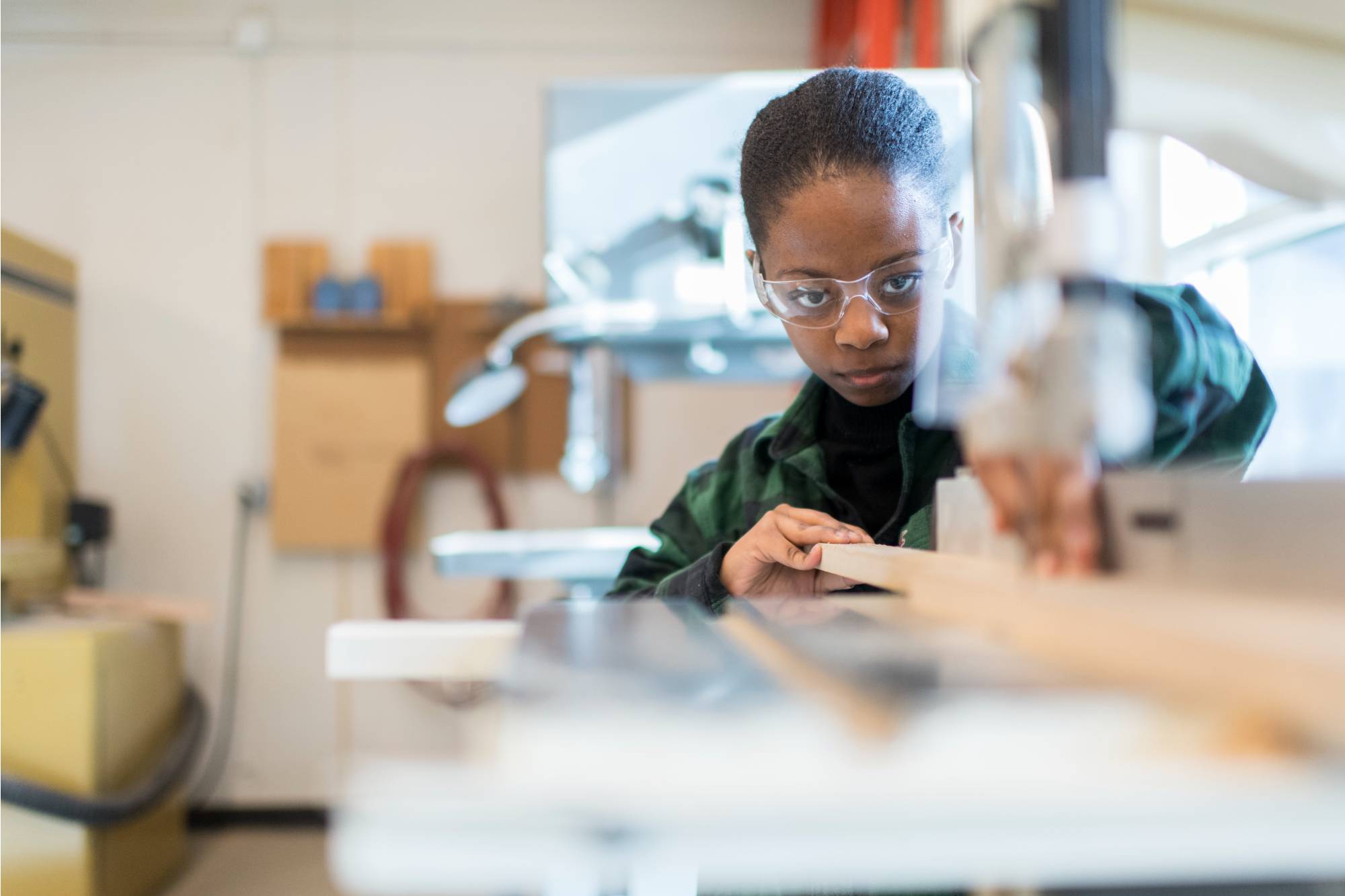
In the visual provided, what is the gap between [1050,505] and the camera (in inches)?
22.7

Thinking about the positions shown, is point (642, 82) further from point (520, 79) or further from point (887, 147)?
point (887, 147)

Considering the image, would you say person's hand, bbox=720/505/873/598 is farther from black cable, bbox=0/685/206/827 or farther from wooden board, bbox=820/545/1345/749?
black cable, bbox=0/685/206/827

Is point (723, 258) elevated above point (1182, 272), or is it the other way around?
point (723, 258)

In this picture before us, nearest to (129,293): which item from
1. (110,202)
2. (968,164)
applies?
(110,202)

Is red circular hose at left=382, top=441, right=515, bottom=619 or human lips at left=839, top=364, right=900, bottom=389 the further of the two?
red circular hose at left=382, top=441, right=515, bottom=619

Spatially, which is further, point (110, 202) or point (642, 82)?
point (110, 202)

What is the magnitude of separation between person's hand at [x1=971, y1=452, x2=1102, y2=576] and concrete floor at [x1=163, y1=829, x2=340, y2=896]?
6.95 feet

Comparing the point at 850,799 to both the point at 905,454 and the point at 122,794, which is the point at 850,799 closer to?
the point at 905,454

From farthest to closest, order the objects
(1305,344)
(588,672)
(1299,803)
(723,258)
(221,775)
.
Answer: (221,775) → (723,258) → (1305,344) → (588,672) → (1299,803)

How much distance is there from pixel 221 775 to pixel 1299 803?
3058 millimetres

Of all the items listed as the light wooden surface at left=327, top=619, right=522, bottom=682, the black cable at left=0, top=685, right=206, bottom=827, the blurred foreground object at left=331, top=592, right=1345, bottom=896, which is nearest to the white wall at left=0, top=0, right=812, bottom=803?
the black cable at left=0, top=685, right=206, bottom=827

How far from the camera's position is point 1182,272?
1.07 meters

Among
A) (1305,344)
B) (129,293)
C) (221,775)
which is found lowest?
(221,775)

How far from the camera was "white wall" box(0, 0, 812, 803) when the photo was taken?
291 cm
